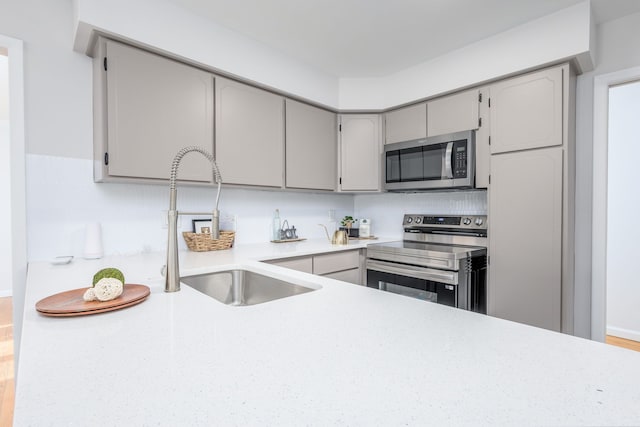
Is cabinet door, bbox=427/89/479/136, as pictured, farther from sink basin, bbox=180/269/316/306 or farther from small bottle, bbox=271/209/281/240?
sink basin, bbox=180/269/316/306

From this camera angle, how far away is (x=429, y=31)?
7.25 feet

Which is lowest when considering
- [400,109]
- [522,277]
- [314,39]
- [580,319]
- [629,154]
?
[580,319]

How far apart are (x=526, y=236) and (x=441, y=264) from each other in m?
0.58

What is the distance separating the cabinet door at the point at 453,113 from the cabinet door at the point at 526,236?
1.18 ft

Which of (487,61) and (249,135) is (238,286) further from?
(487,61)

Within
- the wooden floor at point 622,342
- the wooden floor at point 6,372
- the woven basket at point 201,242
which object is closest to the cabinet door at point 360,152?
the woven basket at point 201,242

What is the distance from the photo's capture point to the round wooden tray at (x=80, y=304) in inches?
32.6

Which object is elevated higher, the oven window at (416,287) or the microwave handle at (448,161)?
the microwave handle at (448,161)

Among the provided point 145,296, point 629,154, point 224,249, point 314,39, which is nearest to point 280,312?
point 145,296

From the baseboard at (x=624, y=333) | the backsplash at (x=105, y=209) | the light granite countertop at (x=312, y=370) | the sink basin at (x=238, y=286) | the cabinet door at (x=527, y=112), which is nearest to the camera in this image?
the light granite countertop at (x=312, y=370)

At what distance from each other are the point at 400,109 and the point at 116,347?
9.05ft

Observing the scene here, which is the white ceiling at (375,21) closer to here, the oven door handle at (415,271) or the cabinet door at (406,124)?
the cabinet door at (406,124)

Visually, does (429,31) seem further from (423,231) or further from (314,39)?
(423,231)

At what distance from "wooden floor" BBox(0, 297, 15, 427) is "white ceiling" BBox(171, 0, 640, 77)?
8.31 feet
